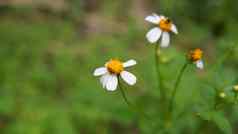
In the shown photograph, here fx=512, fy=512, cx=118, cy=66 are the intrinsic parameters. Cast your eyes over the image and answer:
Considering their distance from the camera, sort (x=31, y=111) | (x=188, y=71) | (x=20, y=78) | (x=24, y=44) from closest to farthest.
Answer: (x=188, y=71) → (x=31, y=111) → (x=20, y=78) → (x=24, y=44)

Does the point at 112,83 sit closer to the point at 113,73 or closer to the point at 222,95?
the point at 113,73

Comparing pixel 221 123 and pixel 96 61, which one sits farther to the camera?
pixel 96 61

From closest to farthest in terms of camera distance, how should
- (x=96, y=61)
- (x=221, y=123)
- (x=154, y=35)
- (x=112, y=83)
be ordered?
1. (x=112, y=83)
2. (x=221, y=123)
3. (x=154, y=35)
4. (x=96, y=61)

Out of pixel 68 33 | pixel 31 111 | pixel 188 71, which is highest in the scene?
pixel 68 33

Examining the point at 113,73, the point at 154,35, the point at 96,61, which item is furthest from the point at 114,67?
the point at 96,61

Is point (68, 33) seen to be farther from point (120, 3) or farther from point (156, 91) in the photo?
point (156, 91)

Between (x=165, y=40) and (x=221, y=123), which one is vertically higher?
(x=165, y=40)

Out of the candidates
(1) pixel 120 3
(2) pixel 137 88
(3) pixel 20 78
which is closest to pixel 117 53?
(2) pixel 137 88

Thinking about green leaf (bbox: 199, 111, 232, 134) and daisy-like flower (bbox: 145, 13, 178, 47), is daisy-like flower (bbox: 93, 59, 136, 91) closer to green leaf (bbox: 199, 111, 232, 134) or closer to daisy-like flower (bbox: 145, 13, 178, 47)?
daisy-like flower (bbox: 145, 13, 178, 47)
